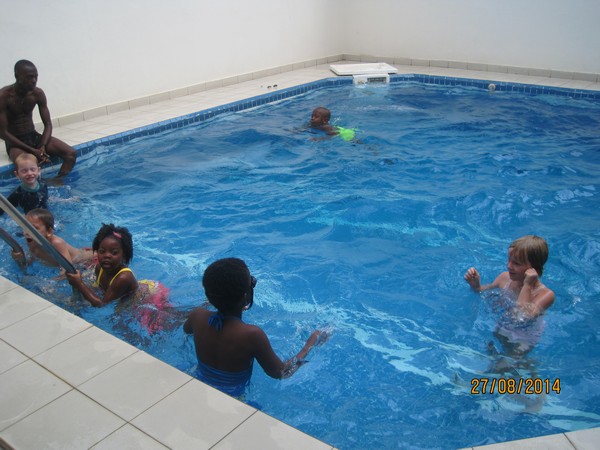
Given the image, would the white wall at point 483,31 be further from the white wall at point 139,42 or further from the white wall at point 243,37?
the white wall at point 139,42

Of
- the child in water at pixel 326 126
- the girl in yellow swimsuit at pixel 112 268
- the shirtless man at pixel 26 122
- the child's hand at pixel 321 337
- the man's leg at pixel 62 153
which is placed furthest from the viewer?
the child in water at pixel 326 126

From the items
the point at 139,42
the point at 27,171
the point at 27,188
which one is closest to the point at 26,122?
the point at 27,188

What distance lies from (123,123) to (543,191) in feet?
20.3

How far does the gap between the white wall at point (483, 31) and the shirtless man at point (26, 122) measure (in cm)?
910

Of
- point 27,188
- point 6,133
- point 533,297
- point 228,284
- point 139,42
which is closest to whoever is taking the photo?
point 228,284

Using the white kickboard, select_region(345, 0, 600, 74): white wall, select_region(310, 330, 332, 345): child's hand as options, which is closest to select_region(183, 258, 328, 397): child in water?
select_region(310, 330, 332, 345): child's hand

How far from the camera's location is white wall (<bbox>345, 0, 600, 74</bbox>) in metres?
10.7

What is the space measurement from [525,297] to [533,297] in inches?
2.4

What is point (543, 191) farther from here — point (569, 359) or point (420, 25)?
point (420, 25)

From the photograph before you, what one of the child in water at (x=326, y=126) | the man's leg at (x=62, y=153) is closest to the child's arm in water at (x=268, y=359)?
the man's leg at (x=62, y=153)

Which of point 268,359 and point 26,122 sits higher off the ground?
point 26,122

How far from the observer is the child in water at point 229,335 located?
8.64 ft

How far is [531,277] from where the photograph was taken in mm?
3244

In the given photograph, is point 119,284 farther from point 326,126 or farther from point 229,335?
point 326,126
